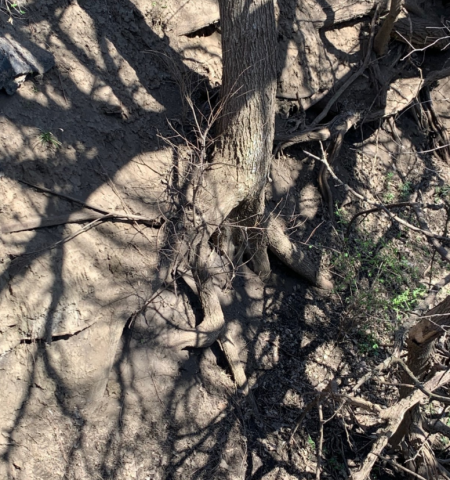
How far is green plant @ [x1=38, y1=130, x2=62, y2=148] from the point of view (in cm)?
400

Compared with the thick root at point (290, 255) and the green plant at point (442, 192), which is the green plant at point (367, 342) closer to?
the thick root at point (290, 255)

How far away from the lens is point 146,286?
14.0 ft

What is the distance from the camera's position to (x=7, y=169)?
12.5 ft

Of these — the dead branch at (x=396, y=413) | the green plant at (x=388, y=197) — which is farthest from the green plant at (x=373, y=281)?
the dead branch at (x=396, y=413)

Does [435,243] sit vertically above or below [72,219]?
below

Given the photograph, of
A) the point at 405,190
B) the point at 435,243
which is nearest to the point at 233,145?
the point at 435,243

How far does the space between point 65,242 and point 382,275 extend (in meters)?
3.67

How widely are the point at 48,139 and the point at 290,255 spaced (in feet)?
8.67

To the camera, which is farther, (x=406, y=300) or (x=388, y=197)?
(x=388, y=197)

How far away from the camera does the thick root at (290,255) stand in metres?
5.31

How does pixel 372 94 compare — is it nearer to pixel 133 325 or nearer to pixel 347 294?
pixel 347 294

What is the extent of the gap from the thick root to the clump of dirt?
0.15m

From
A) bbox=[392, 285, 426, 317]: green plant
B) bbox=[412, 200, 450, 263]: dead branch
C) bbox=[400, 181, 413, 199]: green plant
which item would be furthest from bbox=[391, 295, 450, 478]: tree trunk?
bbox=[400, 181, 413, 199]: green plant

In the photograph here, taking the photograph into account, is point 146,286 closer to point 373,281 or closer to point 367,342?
point 367,342
